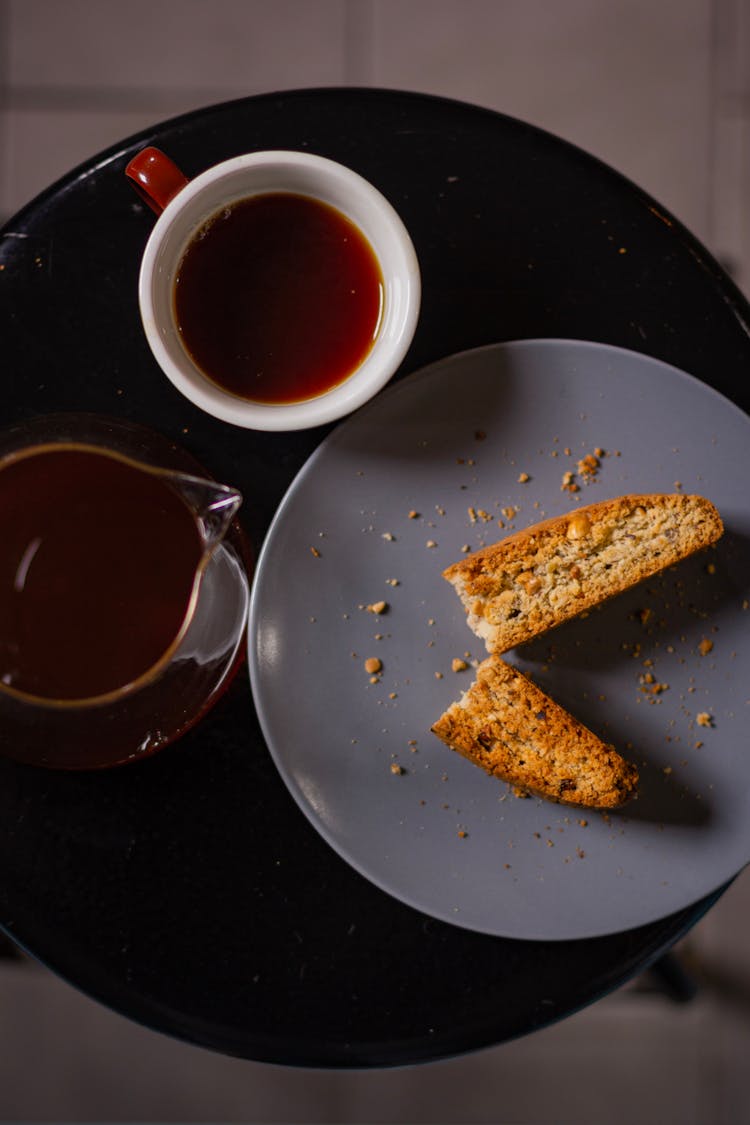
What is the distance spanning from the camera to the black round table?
82 cm

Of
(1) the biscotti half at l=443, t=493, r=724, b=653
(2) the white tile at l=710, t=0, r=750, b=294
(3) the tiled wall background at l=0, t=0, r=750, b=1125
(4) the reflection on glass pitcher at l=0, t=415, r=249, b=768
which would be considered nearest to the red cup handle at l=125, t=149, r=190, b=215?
(4) the reflection on glass pitcher at l=0, t=415, r=249, b=768

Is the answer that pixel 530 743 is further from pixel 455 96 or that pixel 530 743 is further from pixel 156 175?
pixel 455 96

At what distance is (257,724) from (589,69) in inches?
40.2

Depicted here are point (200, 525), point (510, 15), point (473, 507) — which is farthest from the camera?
point (510, 15)

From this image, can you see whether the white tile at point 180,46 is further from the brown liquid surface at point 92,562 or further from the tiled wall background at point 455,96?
the brown liquid surface at point 92,562

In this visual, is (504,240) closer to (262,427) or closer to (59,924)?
(262,427)

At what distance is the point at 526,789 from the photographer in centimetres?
81

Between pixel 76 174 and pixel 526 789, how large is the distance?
2.03 ft

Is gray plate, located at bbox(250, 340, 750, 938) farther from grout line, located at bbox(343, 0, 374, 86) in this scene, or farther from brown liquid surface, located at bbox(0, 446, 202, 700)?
grout line, located at bbox(343, 0, 374, 86)

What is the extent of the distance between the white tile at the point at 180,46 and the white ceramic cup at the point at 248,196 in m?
0.67

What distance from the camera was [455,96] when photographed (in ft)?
4.37

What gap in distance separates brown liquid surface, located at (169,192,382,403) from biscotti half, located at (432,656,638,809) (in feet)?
0.89

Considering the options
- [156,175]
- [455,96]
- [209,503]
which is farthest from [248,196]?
[455,96]

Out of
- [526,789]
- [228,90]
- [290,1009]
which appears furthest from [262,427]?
[228,90]
